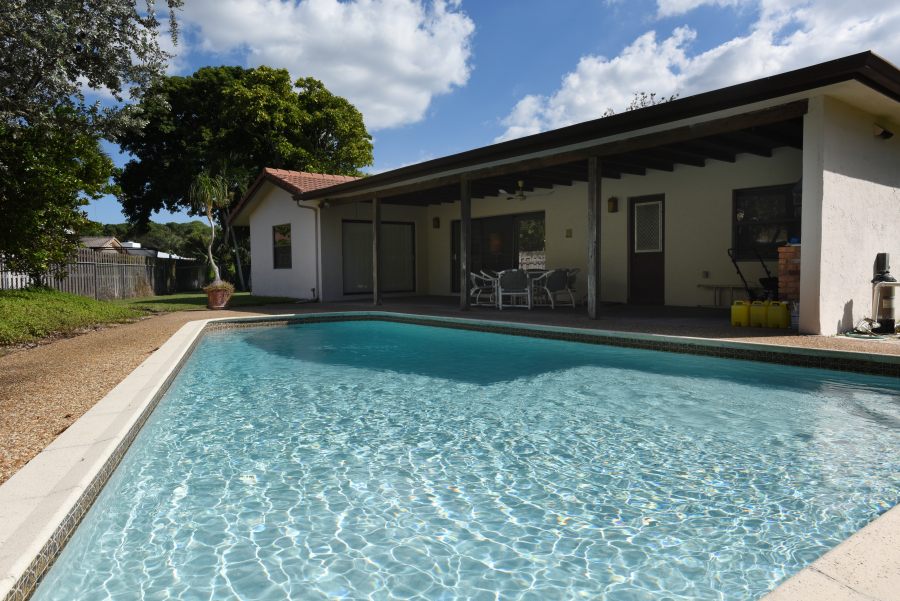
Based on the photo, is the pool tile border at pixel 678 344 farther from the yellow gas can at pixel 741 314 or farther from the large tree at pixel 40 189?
the large tree at pixel 40 189

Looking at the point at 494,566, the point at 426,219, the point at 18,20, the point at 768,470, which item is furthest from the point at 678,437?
the point at 426,219

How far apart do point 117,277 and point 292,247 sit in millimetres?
7140

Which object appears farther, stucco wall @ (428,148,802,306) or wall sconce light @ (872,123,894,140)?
stucco wall @ (428,148,802,306)

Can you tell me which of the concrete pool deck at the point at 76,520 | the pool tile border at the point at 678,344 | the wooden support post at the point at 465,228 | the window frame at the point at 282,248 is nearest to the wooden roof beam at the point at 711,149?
the pool tile border at the point at 678,344

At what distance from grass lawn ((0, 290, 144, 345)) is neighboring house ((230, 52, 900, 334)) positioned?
4.83 metres

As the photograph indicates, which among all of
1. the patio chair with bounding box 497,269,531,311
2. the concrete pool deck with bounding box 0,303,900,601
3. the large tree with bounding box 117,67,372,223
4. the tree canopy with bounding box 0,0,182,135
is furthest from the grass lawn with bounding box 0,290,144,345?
the large tree with bounding box 117,67,372,223

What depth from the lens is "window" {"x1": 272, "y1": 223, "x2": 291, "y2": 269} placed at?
1503 centimetres

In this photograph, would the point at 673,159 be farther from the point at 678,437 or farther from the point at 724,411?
the point at 678,437

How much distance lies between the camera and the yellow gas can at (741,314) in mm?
7031

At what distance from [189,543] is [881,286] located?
304 inches

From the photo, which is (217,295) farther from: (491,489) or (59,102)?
(491,489)

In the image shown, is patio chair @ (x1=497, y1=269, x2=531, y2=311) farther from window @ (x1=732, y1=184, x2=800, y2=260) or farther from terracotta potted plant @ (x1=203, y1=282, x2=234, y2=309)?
terracotta potted plant @ (x1=203, y1=282, x2=234, y2=309)

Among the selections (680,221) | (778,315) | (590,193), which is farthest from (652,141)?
(680,221)

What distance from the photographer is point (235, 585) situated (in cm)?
207
